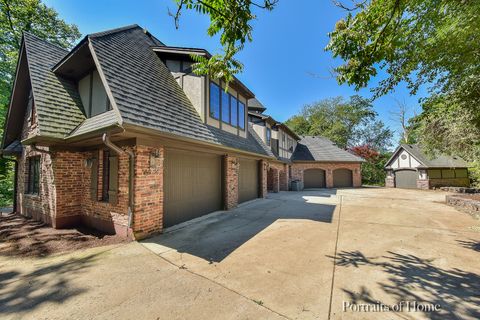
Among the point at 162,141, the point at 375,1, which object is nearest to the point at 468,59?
the point at 375,1

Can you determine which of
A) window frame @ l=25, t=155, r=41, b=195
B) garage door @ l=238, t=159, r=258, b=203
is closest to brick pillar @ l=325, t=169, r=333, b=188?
garage door @ l=238, t=159, r=258, b=203

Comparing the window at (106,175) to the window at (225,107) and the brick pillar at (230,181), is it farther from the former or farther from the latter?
the window at (225,107)

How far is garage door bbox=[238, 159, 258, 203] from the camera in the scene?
33.9 ft

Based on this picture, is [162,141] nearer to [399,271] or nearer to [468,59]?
[399,271]

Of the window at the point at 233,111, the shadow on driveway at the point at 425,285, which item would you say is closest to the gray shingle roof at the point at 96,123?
the window at the point at 233,111

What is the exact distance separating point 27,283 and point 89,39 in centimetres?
584

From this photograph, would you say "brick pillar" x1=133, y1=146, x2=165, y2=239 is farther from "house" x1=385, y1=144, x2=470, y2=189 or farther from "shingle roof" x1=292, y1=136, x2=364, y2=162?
"house" x1=385, y1=144, x2=470, y2=189

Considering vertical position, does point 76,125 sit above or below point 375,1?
below

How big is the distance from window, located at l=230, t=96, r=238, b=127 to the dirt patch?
253 inches

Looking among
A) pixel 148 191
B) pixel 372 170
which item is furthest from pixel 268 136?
pixel 372 170

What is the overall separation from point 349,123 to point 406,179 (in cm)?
1476

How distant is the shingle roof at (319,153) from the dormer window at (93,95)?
17.3 m

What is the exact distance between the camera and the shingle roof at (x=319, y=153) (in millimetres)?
20234

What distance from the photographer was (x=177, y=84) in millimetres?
7824
